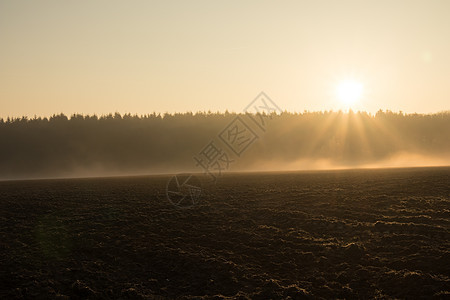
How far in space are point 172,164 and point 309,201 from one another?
93772mm

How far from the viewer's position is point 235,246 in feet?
56.4

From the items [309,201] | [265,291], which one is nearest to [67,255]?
[265,291]

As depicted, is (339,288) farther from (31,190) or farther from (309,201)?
(31,190)

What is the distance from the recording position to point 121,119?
461 ft

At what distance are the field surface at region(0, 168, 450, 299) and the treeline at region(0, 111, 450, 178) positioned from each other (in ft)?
246

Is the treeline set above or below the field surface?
above

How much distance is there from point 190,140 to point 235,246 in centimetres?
11590

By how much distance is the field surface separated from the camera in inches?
521

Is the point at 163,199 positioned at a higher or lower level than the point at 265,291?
higher

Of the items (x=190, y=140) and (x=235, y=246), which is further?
(x=190, y=140)

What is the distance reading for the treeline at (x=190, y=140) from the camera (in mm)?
116938

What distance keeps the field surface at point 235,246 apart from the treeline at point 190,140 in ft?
246

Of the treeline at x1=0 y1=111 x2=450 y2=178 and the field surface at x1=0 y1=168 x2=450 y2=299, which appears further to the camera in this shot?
the treeline at x1=0 y1=111 x2=450 y2=178

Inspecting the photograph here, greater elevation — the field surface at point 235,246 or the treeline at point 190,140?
the treeline at point 190,140
